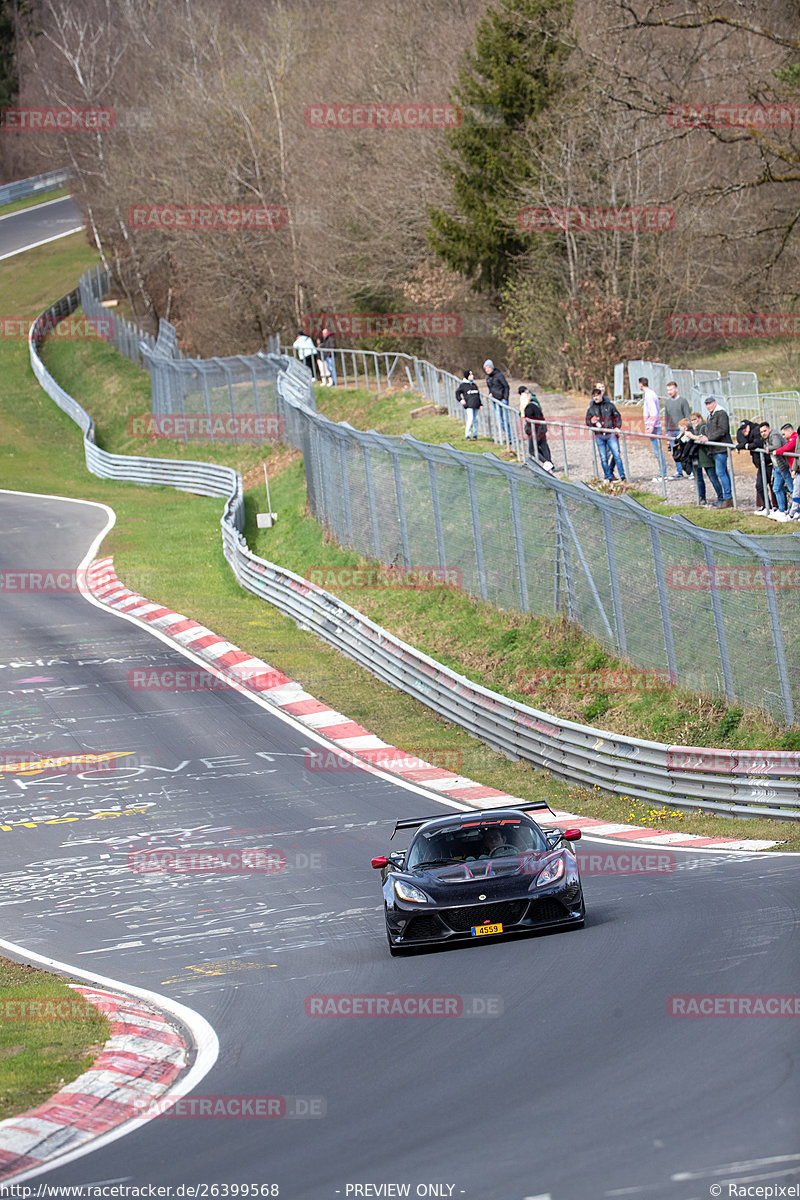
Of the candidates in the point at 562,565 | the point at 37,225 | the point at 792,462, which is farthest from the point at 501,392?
the point at 37,225

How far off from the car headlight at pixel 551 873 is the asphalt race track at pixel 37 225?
81.4 meters

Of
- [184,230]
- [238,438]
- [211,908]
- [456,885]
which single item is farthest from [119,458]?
[456,885]

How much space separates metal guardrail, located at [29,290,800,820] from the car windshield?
4625 millimetres

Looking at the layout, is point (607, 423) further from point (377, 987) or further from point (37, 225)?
point (37, 225)

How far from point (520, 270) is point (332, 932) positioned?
35.5 metres

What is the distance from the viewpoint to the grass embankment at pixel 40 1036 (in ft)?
30.7

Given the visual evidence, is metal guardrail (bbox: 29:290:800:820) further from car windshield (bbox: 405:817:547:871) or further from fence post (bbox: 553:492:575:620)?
car windshield (bbox: 405:817:547:871)

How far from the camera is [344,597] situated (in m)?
29.5

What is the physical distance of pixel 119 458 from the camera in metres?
50.4

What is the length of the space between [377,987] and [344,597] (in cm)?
1858

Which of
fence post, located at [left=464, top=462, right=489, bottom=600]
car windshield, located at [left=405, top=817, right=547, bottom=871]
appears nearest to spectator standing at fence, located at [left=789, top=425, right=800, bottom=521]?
fence post, located at [left=464, top=462, right=489, bottom=600]

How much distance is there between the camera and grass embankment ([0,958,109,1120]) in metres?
9.36

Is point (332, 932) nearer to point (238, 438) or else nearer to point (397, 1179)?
point (397, 1179)

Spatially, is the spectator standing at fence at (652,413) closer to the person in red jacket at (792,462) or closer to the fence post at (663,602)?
the person in red jacket at (792,462)
